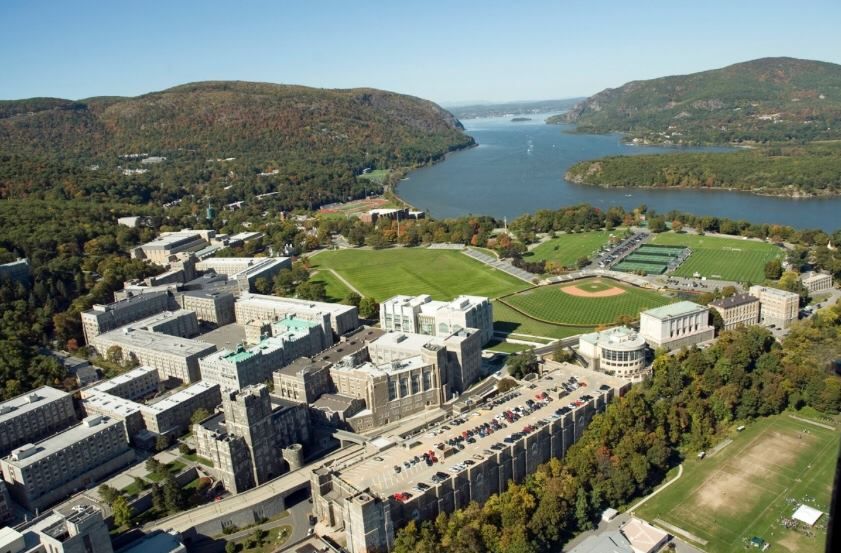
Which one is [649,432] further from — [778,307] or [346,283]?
[346,283]

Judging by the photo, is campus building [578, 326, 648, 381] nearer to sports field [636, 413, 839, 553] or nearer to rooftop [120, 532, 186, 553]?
sports field [636, 413, 839, 553]

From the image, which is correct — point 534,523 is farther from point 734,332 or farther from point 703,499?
point 734,332

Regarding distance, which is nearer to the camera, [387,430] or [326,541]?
[326,541]

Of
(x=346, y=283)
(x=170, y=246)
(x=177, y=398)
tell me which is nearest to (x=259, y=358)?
(x=177, y=398)

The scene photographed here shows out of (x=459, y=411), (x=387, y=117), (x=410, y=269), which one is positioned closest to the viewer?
(x=459, y=411)

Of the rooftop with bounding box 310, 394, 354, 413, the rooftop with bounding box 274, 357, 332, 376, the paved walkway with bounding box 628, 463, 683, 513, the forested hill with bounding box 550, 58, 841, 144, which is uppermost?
the forested hill with bounding box 550, 58, 841, 144

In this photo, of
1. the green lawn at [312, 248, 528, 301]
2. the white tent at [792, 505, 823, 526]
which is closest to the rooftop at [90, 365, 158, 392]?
the green lawn at [312, 248, 528, 301]

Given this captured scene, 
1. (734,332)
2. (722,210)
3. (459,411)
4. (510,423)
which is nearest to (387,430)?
(459,411)
